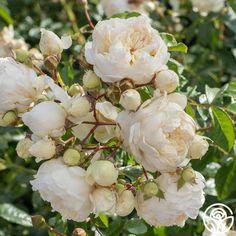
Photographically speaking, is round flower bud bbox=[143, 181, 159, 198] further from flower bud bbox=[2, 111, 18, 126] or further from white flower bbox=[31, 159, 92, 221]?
flower bud bbox=[2, 111, 18, 126]

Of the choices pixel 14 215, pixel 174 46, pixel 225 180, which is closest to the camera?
pixel 174 46

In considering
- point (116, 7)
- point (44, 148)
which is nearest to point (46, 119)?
point (44, 148)

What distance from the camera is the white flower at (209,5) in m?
2.39

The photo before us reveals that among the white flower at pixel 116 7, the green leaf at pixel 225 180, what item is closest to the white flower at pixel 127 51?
the green leaf at pixel 225 180

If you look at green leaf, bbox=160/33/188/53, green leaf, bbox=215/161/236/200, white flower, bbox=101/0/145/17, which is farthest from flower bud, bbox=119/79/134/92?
white flower, bbox=101/0/145/17

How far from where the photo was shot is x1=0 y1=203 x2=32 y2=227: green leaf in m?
1.99

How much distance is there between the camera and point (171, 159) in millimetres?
1044

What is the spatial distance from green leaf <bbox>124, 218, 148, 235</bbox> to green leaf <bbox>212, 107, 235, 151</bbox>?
0.23 m

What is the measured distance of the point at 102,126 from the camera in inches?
46.1

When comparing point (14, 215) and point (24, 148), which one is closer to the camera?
point (24, 148)

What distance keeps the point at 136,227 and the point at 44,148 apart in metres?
0.39

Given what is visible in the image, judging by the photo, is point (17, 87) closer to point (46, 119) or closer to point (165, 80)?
point (46, 119)

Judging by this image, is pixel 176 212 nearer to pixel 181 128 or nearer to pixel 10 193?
pixel 181 128

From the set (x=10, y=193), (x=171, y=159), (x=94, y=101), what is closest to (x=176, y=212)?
(x=171, y=159)
